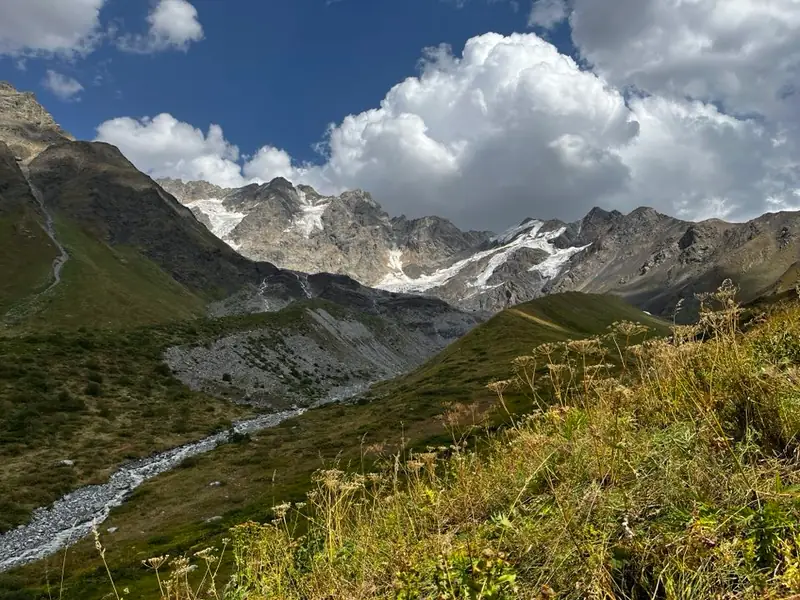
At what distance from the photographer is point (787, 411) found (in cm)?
541

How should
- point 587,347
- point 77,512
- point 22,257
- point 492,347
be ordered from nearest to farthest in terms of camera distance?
point 587,347 → point 77,512 → point 492,347 → point 22,257

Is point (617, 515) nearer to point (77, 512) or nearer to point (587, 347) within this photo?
point (587, 347)

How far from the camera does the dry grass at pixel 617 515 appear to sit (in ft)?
12.1

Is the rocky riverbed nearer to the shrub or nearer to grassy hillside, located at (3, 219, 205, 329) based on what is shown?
the shrub

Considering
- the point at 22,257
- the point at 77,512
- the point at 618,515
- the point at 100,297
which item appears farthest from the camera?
the point at 22,257

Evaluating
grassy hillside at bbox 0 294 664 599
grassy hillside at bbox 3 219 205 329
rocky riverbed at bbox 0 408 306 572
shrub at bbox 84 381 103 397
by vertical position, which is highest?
grassy hillside at bbox 3 219 205 329

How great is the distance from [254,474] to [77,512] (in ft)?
40.0

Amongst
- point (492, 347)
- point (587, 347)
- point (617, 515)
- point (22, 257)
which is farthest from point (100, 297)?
point (617, 515)

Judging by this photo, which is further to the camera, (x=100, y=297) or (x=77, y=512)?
(x=100, y=297)

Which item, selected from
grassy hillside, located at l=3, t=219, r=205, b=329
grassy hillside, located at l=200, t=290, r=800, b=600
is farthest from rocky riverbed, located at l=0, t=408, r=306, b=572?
grassy hillside, located at l=3, t=219, r=205, b=329

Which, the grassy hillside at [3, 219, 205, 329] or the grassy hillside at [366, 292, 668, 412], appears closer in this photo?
the grassy hillside at [366, 292, 668, 412]

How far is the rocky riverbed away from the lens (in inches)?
1097

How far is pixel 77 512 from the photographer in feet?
113

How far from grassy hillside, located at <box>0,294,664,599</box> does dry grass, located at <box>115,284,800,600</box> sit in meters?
1.39
